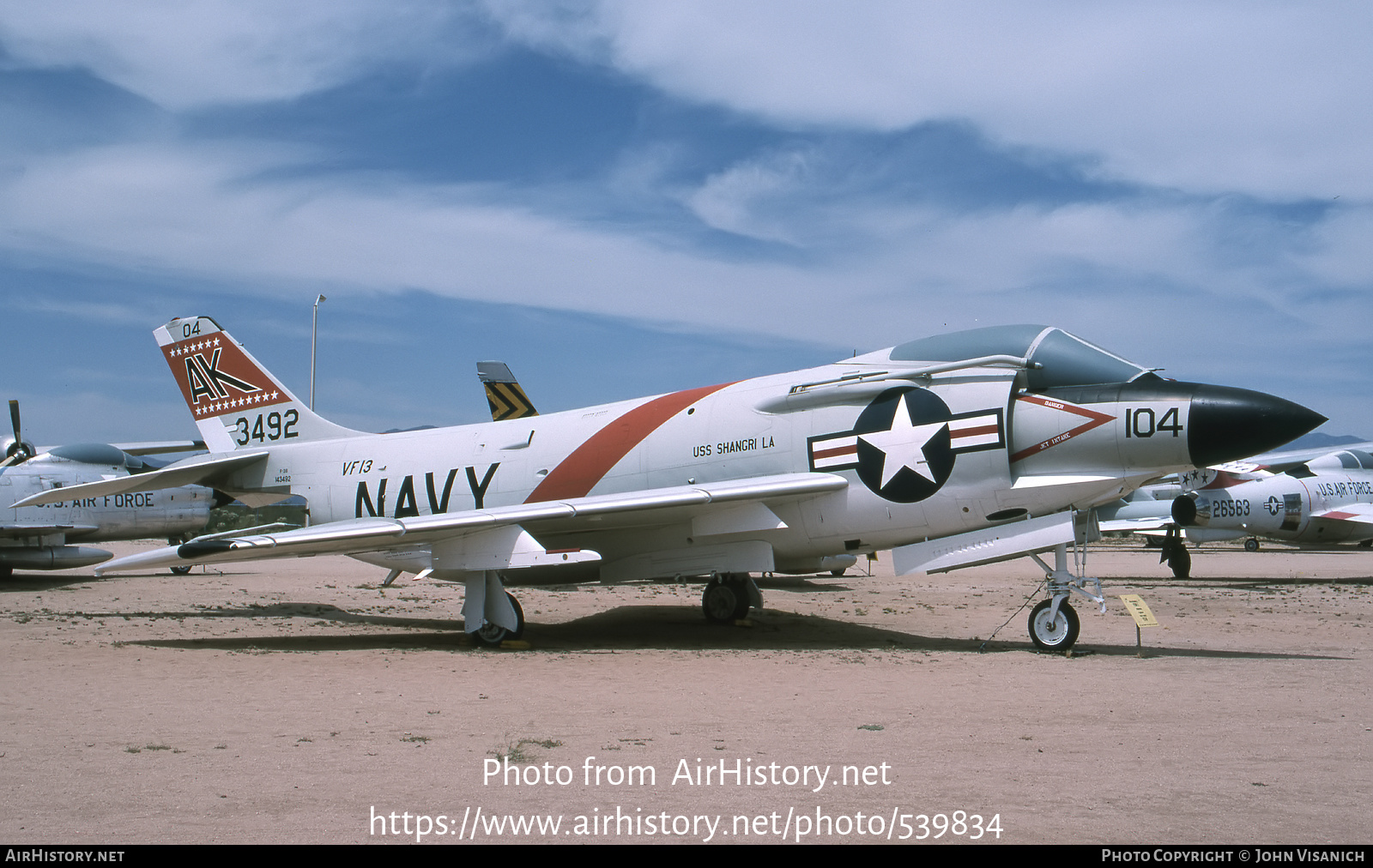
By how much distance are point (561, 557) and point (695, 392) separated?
3314 mm

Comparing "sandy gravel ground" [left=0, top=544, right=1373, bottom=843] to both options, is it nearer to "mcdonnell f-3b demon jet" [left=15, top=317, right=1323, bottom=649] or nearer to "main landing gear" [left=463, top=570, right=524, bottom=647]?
"main landing gear" [left=463, top=570, right=524, bottom=647]

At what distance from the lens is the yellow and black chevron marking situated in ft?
102

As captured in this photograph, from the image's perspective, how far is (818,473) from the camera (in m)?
12.0

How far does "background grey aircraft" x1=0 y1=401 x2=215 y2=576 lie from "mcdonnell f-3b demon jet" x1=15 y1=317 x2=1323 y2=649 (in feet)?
36.2

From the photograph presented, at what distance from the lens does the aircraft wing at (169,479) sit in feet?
47.4

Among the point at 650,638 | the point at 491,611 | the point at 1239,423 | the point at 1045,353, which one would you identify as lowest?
the point at 650,638

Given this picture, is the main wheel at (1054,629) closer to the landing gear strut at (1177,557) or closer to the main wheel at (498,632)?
the main wheel at (498,632)

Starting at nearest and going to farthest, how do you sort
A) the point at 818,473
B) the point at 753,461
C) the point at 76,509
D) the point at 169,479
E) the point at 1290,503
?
the point at 818,473, the point at 753,461, the point at 169,479, the point at 76,509, the point at 1290,503

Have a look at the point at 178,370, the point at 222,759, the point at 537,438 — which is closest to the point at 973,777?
the point at 222,759

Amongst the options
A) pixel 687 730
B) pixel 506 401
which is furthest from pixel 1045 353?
pixel 506 401

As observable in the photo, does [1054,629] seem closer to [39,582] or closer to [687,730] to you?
[687,730]

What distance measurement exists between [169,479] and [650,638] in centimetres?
762

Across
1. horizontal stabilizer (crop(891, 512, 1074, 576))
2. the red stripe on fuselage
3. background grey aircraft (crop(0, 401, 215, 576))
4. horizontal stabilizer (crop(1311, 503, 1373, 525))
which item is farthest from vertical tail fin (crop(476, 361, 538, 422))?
horizontal stabilizer (crop(1311, 503, 1373, 525))
